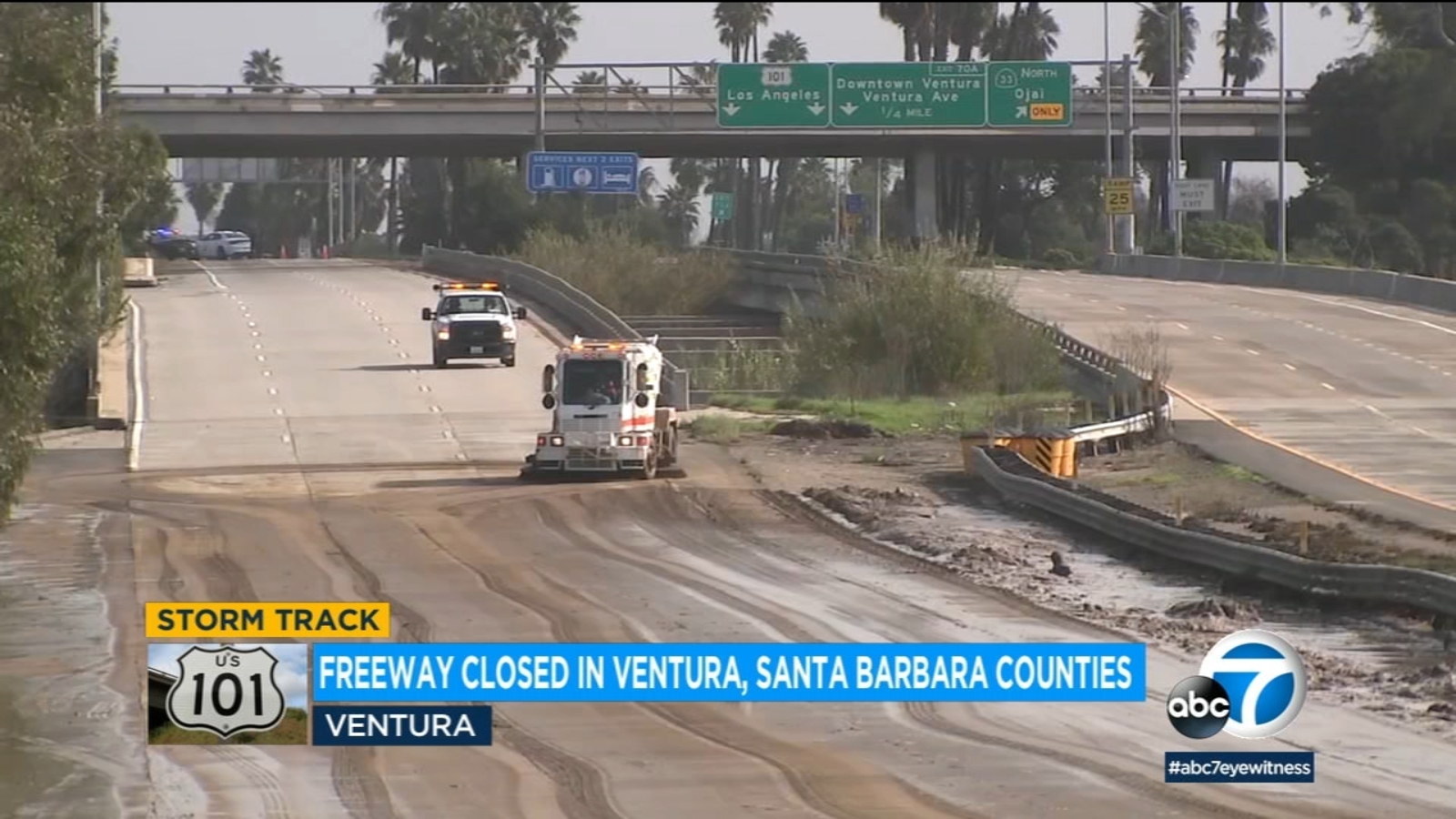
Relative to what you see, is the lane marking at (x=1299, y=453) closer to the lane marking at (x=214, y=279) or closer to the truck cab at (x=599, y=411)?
the truck cab at (x=599, y=411)

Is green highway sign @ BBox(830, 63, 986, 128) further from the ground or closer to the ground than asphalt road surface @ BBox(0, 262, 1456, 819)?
Result: further from the ground

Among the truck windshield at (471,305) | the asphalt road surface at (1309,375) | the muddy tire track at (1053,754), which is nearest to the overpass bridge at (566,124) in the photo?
the asphalt road surface at (1309,375)

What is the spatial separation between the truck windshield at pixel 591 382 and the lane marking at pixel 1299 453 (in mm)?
11827

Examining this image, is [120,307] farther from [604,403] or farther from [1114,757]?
[1114,757]

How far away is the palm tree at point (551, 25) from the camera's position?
12531 cm

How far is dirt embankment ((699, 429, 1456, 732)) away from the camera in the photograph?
1895 cm

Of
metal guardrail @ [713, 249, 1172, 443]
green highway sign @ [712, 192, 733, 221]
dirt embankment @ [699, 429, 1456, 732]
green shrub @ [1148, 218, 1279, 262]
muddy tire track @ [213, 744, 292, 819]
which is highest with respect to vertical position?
green highway sign @ [712, 192, 733, 221]

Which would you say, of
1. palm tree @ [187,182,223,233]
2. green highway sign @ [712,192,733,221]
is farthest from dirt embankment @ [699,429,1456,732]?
palm tree @ [187,182,223,233]

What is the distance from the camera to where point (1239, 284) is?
79375 mm

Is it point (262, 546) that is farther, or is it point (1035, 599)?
point (262, 546)

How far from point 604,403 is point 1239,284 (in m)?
48.0

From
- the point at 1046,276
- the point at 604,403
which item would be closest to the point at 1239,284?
the point at 1046,276

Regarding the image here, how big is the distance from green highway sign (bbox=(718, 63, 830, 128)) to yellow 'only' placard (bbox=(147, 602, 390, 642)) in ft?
206

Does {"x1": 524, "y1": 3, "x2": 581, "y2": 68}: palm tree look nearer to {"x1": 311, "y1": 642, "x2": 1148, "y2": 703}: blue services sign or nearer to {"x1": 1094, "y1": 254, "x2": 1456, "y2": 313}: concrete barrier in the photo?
{"x1": 1094, "y1": 254, "x2": 1456, "y2": 313}: concrete barrier
